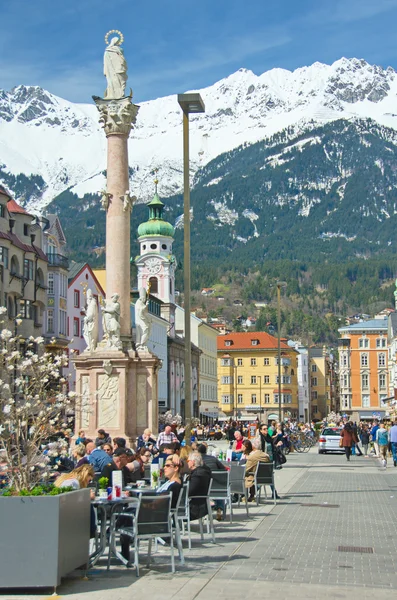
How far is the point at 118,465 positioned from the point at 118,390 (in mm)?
15019

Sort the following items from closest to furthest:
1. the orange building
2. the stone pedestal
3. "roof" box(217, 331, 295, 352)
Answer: the stone pedestal → "roof" box(217, 331, 295, 352) → the orange building

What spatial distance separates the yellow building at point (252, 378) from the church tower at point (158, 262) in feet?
77.3

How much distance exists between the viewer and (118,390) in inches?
1232

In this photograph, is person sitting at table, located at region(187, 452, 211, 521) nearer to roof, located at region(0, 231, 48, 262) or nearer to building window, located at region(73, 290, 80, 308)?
roof, located at region(0, 231, 48, 262)

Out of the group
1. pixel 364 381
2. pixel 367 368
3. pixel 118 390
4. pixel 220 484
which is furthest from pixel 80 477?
pixel 364 381

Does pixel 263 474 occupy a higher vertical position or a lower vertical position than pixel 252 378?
lower

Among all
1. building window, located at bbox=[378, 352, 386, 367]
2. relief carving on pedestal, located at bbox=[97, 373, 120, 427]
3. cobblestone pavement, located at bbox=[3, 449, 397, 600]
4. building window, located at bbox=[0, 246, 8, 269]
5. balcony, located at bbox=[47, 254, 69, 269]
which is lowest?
cobblestone pavement, located at bbox=[3, 449, 397, 600]

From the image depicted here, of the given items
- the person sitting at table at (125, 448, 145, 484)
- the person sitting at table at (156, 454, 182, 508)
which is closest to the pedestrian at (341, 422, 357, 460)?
the person sitting at table at (125, 448, 145, 484)

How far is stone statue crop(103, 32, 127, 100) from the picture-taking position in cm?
3338

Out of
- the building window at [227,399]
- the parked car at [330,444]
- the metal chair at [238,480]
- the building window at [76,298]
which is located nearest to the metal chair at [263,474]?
the metal chair at [238,480]

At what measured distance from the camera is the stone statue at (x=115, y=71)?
33375 millimetres

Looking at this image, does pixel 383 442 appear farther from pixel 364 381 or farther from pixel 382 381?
pixel 364 381

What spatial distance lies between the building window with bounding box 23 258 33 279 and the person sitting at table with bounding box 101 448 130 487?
43.9 meters

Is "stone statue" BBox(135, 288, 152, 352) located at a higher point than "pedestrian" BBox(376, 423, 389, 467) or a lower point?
higher
